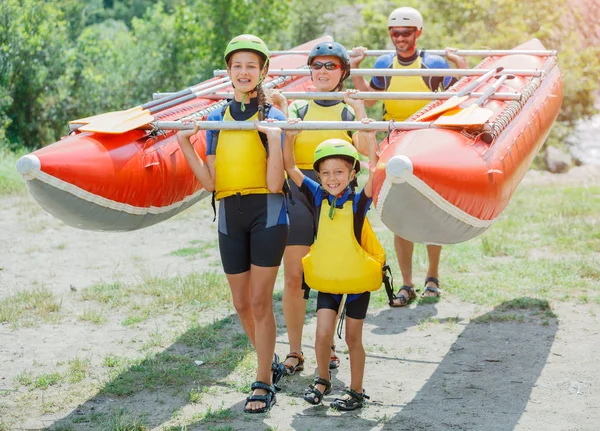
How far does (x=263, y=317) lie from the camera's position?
193 inches

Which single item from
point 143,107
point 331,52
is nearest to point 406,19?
point 331,52

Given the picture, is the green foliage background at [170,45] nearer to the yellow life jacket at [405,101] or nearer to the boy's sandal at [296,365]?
the yellow life jacket at [405,101]

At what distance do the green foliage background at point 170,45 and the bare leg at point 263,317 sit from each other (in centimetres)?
968

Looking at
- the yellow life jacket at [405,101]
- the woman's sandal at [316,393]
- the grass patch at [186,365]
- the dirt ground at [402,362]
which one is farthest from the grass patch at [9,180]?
the woman's sandal at [316,393]

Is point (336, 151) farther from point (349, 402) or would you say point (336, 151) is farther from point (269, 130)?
point (349, 402)

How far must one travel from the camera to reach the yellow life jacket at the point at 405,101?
6883mm

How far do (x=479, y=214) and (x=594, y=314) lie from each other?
231 cm

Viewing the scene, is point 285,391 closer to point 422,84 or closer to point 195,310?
point 195,310

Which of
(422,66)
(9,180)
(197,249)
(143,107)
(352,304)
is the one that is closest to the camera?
(352,304)

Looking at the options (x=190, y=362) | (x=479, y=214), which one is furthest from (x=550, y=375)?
(x=190, y=362)

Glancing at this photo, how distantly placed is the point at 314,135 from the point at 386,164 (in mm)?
1018

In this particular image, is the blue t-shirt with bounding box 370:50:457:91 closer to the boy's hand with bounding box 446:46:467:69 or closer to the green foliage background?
the boy's hand with bounding box 446:46:467:69

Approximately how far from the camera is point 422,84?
695 cm

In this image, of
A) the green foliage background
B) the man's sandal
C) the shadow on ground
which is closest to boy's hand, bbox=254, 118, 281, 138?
the shadow on ground
